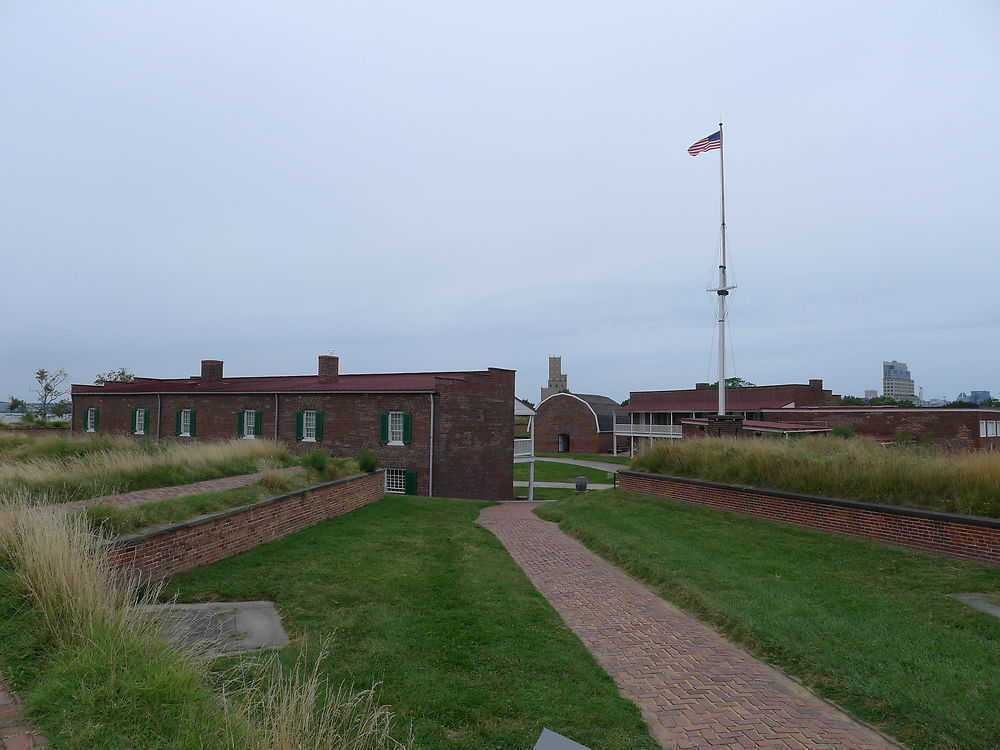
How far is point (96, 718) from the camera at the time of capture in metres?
3.39

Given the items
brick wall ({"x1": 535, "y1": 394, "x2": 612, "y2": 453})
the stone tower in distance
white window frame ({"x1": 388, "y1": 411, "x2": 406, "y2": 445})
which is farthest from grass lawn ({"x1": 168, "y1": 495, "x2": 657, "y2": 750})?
the stone tower in distance

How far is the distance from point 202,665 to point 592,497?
48.4 ft

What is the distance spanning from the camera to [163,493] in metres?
10.7

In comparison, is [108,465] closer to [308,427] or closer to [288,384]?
[308,427]

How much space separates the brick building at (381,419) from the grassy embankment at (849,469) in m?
9.35

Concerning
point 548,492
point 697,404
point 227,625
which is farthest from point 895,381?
point 227,625

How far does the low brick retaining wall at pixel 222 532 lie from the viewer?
7513mm

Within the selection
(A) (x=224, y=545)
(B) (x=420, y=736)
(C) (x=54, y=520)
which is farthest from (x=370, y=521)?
(B) (x=420, y=736)

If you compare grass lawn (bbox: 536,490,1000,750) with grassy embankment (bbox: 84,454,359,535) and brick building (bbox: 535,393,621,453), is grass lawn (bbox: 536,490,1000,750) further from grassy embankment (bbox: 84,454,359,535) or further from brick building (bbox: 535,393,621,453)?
brick building (bbox: 535,393,621,453)

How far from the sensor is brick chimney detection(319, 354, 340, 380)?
29312mm

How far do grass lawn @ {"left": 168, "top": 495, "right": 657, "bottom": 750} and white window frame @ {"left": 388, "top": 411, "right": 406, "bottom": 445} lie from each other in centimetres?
1286

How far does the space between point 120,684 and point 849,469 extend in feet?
40.9

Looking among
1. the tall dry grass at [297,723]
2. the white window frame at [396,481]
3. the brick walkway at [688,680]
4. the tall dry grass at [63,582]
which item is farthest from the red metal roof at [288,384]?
the tall dry grass at [297,723]

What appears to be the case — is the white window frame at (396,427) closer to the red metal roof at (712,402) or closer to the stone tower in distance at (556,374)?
the red metal roof at (712,402)
